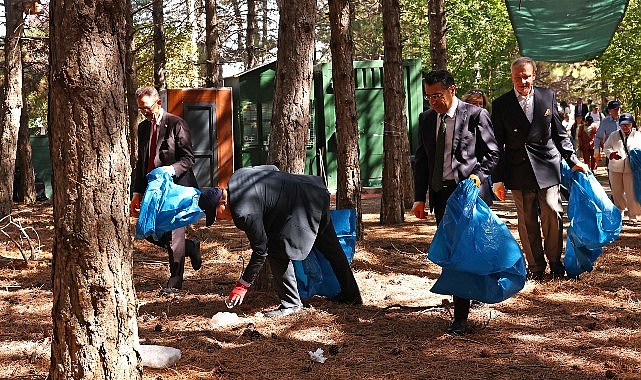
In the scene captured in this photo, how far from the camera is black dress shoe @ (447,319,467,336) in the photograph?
6.25 meters

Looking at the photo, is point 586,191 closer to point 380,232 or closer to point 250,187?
point 250,187

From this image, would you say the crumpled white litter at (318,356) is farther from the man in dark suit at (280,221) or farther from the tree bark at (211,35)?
the tree bark at (211,35)

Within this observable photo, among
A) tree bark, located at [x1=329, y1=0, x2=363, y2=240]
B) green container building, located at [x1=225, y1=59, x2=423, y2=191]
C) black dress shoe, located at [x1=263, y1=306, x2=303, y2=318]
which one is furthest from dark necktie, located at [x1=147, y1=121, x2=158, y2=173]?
green container building, located at [x1=225, y1=59, x2=423, y2=191]

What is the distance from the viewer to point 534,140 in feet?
26.2

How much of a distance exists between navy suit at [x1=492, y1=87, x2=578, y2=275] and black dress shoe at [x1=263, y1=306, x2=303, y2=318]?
7.46 feet

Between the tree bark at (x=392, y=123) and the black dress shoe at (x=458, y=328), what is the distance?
6.36m

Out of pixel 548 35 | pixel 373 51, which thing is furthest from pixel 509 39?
pixel 548 35

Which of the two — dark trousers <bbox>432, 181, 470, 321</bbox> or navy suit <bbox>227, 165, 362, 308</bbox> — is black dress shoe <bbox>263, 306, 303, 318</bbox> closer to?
navy suit <bbox>227, 165, 362, 308</bbox>

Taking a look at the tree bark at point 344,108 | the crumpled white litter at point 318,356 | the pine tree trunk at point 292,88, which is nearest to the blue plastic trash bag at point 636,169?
the tree bark at point 344,108

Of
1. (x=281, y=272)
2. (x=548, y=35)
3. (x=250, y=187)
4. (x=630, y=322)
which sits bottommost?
(x=630, y=322)

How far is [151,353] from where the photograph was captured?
5.55 metres

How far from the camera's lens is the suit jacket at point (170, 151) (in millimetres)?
7762

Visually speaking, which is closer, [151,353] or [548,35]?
[151,353]

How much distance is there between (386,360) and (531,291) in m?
2.47
